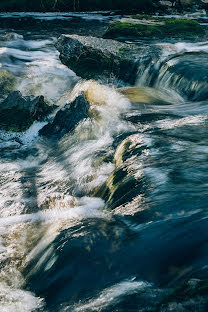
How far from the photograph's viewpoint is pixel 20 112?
9.09m

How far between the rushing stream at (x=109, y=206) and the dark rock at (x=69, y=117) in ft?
0.70

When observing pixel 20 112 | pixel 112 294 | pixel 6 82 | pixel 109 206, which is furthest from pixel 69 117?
pixel 112 294

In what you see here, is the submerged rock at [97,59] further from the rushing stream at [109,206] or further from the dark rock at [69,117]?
the dark rock at [69,117]

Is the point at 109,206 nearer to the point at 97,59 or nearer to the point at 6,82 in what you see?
the point at 97,59

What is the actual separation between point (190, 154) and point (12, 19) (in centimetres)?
2324

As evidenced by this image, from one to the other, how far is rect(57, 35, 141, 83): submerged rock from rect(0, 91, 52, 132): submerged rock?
271cm

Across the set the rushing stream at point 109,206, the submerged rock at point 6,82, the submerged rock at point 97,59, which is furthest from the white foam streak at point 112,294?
the submerged rock at point 6,82

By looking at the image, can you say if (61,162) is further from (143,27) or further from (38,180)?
(143,27)

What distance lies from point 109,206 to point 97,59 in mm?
7719

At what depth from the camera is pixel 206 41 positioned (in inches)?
634

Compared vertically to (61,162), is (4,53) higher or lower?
higher

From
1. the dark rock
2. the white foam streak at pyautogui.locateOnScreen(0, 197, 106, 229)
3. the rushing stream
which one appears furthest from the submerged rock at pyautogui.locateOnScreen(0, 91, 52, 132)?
the white foam streak at pyautogui.locateOnScreen(0, 197, 106, 229)

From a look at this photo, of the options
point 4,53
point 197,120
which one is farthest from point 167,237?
point 4,53

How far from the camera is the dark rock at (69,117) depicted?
324 inches
